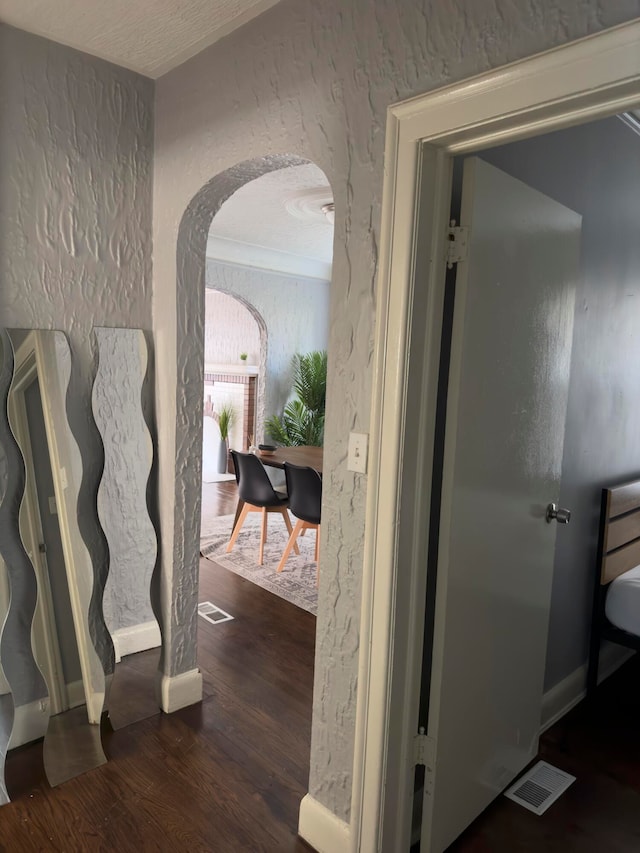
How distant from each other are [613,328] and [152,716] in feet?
8.19

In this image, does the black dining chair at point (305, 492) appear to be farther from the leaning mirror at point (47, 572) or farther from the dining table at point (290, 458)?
the leaning mirror at point (47, 572)

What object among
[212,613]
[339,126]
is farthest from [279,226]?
[339,126]

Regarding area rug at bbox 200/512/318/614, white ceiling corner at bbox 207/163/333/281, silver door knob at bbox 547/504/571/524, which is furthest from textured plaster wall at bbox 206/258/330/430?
silver door knob at bbox 547/504/571/524

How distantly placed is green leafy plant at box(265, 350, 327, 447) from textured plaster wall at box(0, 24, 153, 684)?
4259mm

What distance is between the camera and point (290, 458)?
15.5 feet

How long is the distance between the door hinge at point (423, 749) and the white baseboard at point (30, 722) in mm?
1395

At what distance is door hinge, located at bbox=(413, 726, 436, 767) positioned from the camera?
5.70 ft

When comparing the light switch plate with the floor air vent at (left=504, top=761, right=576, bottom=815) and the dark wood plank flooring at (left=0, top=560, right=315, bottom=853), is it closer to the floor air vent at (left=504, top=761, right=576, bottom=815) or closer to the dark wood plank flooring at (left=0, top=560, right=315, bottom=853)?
the dark wood plank flooring at (left=0, top=560, right=315, bottom=853)

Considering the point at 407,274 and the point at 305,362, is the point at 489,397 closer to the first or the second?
the point at 407,274

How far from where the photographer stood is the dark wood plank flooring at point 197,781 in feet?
6.07

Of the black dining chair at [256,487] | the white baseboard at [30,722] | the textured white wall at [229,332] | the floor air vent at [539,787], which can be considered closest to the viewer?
the floor air vent at [539,787]

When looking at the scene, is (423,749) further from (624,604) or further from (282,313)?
(282,313)

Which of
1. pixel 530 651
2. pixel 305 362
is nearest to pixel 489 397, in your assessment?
pixel 530 651

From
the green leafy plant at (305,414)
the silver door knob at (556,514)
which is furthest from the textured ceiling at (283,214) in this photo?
the silver door knob at (556,514)
